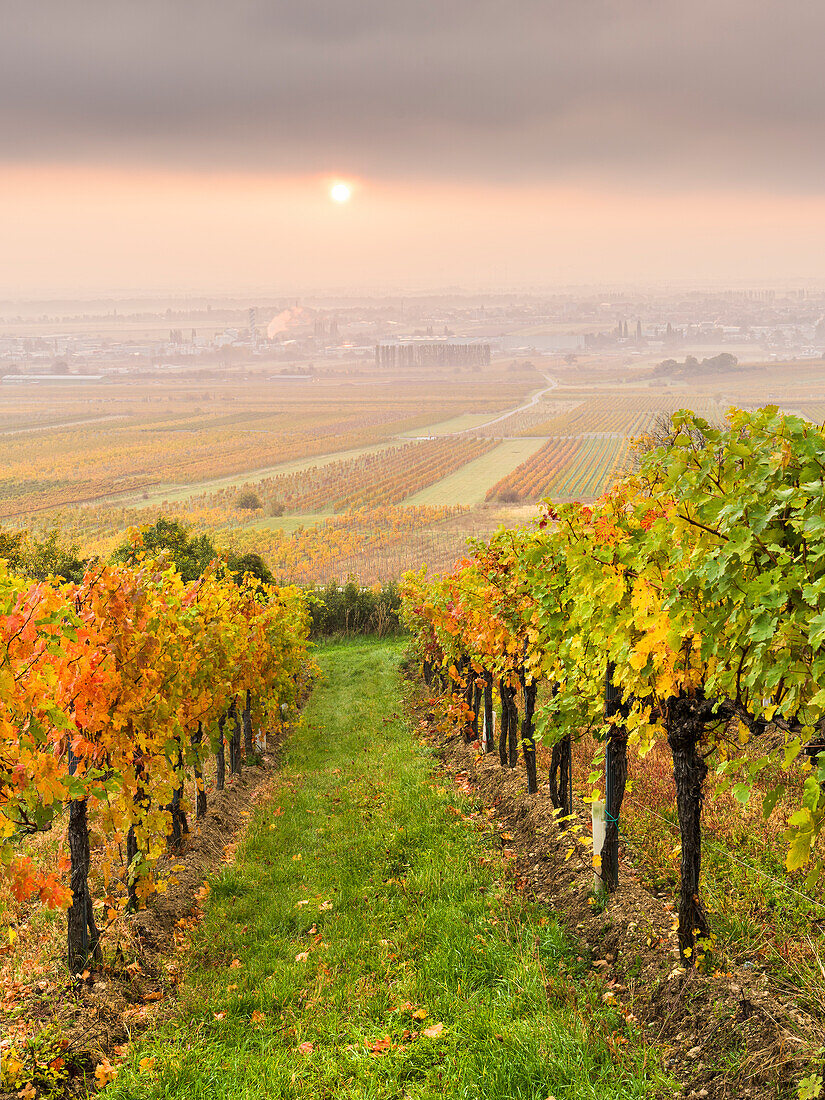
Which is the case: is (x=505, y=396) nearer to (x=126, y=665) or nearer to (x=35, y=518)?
(x=35, y=518)

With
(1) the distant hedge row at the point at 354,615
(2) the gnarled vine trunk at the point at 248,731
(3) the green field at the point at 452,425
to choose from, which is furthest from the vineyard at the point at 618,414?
(2) the gnarled vine trunk at the point at 248,731

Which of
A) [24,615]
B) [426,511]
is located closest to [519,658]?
[24,615]

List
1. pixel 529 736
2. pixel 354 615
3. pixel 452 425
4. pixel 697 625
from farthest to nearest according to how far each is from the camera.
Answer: pixel 452 425 → pixel 354 615 → pixel 529 736 → pixel 697 625

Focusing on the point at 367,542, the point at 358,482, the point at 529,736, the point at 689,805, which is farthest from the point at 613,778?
the point at 358,482

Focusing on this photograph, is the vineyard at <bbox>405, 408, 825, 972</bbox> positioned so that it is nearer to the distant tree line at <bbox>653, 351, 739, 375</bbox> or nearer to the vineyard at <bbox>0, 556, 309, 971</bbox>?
the vineyard at <bbox>0, 556, 309, 971</bbox>

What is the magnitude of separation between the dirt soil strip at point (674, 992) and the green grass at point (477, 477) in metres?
61.3

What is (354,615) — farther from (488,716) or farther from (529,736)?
(529,736)

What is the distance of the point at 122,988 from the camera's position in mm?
6000

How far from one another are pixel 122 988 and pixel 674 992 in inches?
164

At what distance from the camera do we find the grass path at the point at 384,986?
485 cm

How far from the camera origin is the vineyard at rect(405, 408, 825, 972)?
3881mm

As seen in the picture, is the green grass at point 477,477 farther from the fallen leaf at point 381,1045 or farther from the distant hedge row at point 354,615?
the fallen leaf at point 381,1045

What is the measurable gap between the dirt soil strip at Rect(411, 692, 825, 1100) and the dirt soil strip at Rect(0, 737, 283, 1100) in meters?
3.27

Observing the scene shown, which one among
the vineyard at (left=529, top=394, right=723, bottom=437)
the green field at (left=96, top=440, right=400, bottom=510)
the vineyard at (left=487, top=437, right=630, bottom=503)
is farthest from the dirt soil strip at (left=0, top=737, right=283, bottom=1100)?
the vineyard at (left=529, top=394, right=723, bottom=437)
